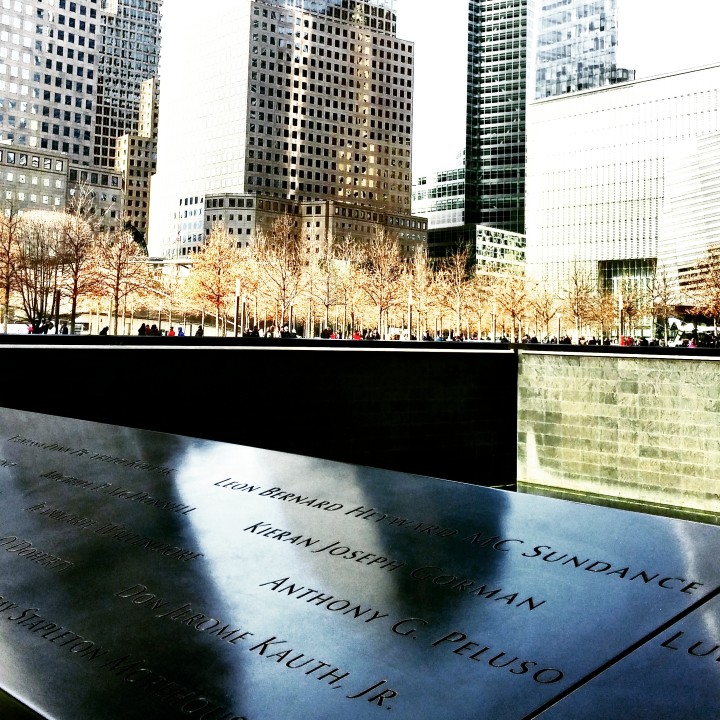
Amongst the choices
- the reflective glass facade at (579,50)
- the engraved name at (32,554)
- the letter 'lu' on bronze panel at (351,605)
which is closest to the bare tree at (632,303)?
the reflective glass facade at (579,50)

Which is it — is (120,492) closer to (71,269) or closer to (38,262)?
(71,269)

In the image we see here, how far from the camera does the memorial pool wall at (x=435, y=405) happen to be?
1766cm

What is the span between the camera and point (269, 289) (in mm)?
76562

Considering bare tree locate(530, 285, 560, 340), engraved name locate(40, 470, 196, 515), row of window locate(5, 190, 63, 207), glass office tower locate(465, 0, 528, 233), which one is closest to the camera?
engraved name locate(40, 470, 196, 515)

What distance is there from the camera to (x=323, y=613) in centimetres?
303

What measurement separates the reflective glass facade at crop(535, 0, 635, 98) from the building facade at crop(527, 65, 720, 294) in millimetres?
25441

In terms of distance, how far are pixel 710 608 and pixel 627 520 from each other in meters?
0.93

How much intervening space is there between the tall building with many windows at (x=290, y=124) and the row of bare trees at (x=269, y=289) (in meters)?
65.1

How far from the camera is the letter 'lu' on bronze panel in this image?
2.48 metres

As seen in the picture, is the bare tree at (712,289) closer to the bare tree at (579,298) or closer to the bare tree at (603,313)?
the bare tree at (579,298)

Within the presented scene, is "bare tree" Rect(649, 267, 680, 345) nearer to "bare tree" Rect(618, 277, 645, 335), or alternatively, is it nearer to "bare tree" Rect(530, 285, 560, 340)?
"bare tree" Rect(618, 277, 645, 335)

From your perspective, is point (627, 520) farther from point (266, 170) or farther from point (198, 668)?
point (266, 170)

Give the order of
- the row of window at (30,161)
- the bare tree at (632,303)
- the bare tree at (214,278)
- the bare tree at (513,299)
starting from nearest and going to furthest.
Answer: the bare tree at (214,278) < the bare tree at (513,299) < the bare tree at (632,303) < the row of window at (30,161)

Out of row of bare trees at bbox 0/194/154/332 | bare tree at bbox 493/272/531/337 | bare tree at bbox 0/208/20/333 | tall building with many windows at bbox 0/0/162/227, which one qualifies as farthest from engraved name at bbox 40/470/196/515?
tall building with many windows at bbox 0/0/162/227
